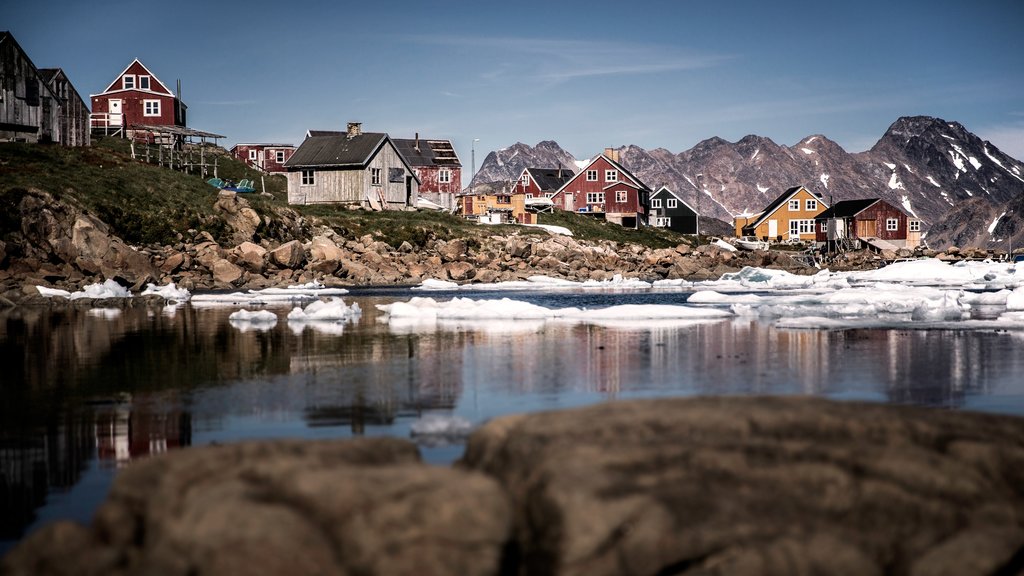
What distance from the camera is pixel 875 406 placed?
6.21 metres

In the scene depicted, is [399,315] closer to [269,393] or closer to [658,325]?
A: [658,325]

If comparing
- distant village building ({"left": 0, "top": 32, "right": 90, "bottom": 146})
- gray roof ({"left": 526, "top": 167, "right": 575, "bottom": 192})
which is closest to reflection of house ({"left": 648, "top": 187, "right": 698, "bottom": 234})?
gray roof ({"left": 526, "top": 167, "right": 575, "bottom": 192})

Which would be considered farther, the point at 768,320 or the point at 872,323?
the point at 768,320

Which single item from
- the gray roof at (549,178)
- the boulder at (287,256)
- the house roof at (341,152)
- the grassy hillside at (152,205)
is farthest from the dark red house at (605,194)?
the boulder at (287,256)

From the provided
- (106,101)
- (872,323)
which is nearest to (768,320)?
(872,323)

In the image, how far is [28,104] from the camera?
52.1 meters

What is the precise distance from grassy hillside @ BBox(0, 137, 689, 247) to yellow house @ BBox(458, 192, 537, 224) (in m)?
6.56

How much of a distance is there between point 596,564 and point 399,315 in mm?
18192

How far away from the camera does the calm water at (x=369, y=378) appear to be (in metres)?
8.17

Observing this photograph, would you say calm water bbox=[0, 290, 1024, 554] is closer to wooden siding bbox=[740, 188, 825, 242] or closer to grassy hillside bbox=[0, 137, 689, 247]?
grassy hillside bbox=[0, 137, 689, 247]

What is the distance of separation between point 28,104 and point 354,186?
64.2 feet

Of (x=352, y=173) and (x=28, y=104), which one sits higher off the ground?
(x=28, y=104)

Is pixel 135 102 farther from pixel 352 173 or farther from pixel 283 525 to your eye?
pixel 283 525

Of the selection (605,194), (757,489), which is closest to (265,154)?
(605,194)
